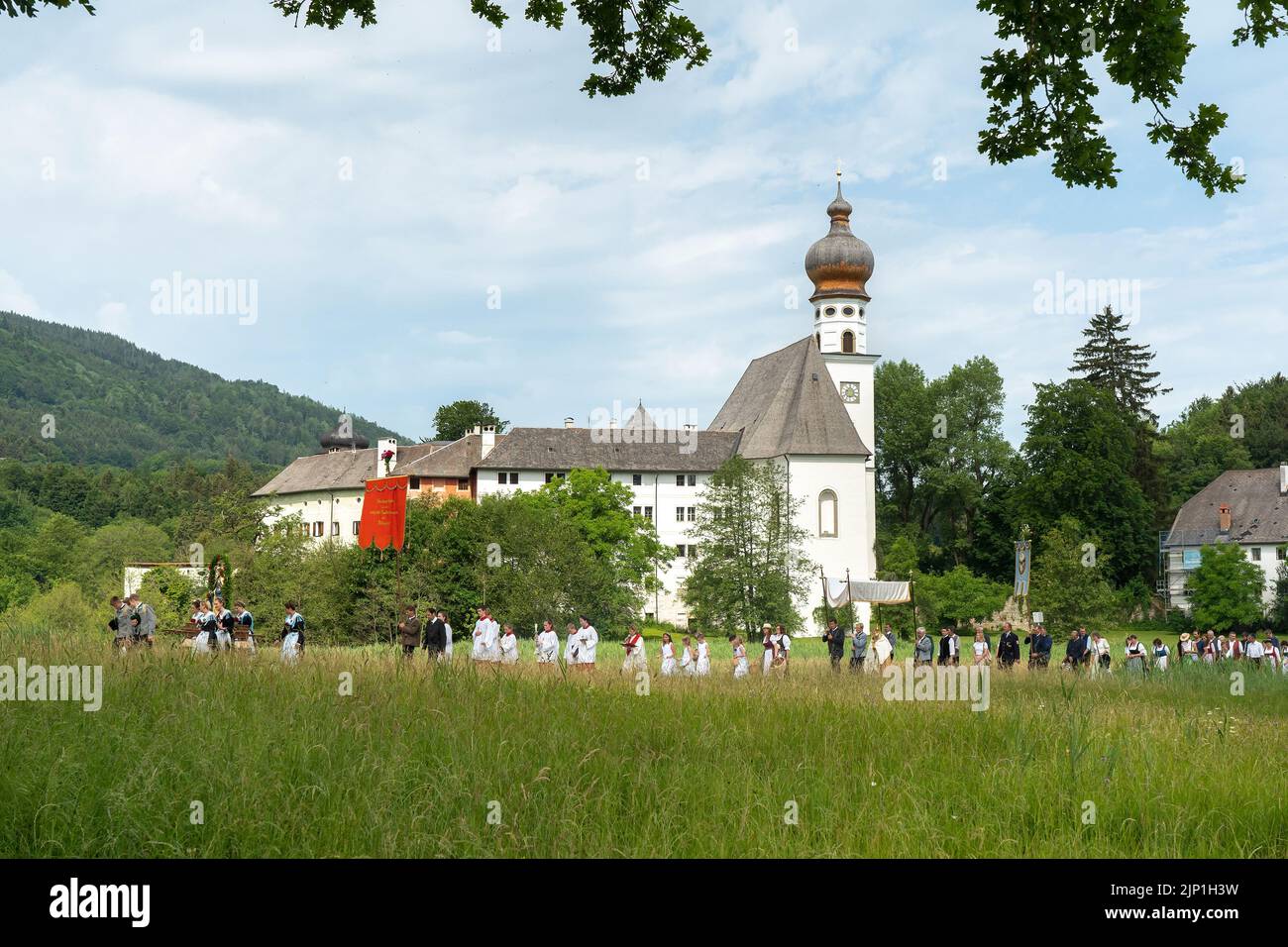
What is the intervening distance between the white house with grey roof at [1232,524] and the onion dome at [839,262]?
28.2 metres

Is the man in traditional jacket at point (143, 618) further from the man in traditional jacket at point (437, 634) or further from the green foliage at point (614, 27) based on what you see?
the green foliage at point (614, 27)

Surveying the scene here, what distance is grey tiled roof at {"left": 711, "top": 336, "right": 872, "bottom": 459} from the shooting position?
78438 millimetres

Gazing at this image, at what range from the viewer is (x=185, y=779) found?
23.4 ft

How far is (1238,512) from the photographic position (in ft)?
261

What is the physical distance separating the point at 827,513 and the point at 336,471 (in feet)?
164

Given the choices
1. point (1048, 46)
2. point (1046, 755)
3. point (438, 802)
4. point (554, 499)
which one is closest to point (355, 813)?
point (438, 802)

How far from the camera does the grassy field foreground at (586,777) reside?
22.1 ft

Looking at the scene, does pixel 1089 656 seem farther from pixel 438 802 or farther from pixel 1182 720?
pixel 438 802

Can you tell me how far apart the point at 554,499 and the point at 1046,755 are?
59069 millimetres

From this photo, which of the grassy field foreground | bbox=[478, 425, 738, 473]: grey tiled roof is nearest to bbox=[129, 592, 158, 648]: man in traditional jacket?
Result: the grassy field foreground

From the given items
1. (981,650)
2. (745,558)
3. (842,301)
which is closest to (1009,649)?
(981,650)

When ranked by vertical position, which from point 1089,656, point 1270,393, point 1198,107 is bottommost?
point 1089,656

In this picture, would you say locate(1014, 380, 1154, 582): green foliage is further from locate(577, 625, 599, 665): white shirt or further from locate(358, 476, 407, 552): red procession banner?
locate(577, 625, 599, 665): white shirt

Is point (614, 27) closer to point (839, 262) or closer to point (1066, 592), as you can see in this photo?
point (1066, 592)
